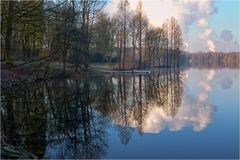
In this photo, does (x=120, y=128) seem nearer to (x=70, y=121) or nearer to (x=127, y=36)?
(x=70, y=121)

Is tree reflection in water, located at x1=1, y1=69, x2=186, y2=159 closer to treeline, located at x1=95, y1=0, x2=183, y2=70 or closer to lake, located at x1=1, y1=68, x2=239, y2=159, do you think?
lake, located at x1=1, y1=68, x2=239, y2=159

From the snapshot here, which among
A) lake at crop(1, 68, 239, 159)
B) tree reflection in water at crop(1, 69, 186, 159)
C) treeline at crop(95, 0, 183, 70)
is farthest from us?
treeline at crop(95, 0, 183, 70)

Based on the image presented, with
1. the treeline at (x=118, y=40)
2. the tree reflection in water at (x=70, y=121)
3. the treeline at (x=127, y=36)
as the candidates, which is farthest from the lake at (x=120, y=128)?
the treeline at (x=127, y=36)

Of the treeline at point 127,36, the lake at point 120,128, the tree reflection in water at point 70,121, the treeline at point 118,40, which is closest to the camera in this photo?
the lake at point 120,128

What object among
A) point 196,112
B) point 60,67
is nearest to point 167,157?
point 196,112

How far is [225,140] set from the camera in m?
13.3

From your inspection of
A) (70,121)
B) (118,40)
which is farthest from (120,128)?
(118,40)

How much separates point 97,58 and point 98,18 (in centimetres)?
1355

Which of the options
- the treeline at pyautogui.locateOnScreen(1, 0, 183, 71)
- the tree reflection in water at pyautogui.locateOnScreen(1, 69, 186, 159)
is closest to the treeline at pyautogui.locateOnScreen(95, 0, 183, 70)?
the treeline at pyautogui.locateOnScreen(1, 0, 183, 71)

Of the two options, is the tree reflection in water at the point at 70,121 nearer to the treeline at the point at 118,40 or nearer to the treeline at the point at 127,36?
the treeline at the point at 118,40

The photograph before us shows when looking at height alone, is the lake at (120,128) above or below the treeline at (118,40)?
below

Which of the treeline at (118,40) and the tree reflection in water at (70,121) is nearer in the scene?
the tree reflection in water at (70,121)

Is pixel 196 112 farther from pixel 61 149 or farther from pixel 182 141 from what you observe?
pixel 61 149

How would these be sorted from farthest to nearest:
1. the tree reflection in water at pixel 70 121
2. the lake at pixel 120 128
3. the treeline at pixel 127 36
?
the treeline at pixel 127 36 → the tree reflection in water at pixel 70 121 → the lake at pixel 120 128
